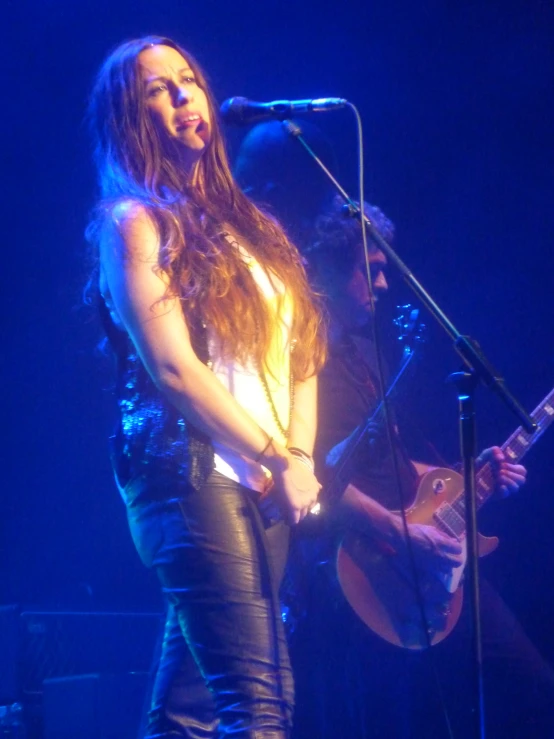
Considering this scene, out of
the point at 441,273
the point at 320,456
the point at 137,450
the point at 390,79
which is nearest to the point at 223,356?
the point at 137,450

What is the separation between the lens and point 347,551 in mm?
2877

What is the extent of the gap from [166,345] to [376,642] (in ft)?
5.45

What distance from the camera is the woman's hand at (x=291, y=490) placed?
1.61 meters

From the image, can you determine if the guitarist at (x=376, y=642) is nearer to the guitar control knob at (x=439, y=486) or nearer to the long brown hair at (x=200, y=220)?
the guitar control knob at (x=439, y=486)

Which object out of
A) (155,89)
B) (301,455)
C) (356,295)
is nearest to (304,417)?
(301,455)

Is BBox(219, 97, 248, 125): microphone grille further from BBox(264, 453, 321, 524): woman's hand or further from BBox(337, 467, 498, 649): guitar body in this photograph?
BBox(337, 467, 498, 649): guitar body

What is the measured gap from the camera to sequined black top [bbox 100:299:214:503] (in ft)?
5.24

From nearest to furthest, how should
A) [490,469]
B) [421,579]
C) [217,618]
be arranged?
[217,618] → [421,579] → [490,469]

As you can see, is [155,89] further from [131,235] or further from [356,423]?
[356,423]

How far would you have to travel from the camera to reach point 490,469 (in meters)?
3.04

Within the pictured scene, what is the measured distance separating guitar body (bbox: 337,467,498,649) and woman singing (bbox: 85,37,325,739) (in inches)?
43.8

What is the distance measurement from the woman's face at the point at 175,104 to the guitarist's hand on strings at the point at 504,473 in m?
1.65

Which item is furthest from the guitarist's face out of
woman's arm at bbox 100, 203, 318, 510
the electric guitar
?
woman's arm at bbox 100, 203, 318, 510

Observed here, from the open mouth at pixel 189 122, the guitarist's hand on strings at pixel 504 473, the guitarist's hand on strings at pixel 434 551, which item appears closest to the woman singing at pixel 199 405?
the open mouth at pixel 189 122
